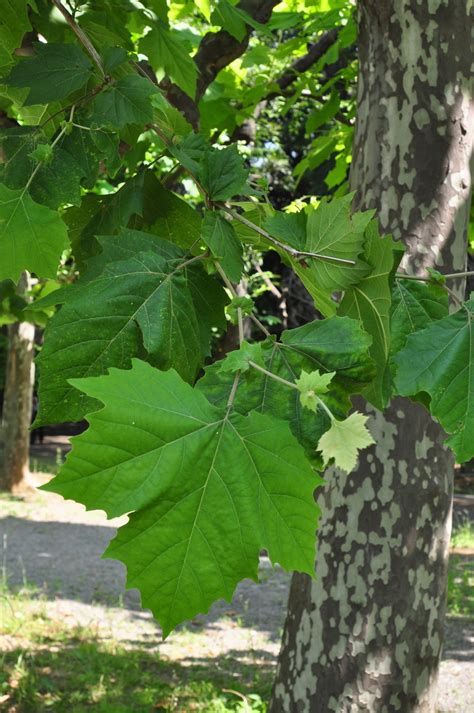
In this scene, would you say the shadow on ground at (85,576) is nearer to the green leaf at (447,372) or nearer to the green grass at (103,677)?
the green grass at (103,677)

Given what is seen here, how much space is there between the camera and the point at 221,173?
1235 millimetres

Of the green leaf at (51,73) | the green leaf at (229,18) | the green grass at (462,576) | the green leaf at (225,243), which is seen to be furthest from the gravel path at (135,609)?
the green leaf at (51,73)

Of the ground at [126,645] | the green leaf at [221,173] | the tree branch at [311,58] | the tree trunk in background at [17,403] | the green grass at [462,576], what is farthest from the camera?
the tree trunk in background at [17,403]

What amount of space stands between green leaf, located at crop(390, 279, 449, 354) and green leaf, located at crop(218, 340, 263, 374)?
0.98 ft

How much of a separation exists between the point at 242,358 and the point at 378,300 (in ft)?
1.00

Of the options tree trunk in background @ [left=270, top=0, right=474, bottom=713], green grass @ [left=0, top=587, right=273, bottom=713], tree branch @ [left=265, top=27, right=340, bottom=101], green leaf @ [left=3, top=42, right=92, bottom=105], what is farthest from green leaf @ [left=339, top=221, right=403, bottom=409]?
tree branch @ [left=265, top=27, right=340, bottom=101]

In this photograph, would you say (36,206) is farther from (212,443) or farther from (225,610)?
(225,610)

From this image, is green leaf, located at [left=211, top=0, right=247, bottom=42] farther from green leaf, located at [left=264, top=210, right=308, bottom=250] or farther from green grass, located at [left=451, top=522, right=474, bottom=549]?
green grass, located at [left=451, top=522, right=474, bottom=549]

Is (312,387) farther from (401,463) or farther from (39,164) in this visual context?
(401,463)

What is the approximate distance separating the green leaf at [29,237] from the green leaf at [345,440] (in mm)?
649

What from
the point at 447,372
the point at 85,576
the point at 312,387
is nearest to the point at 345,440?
the point at 312,387

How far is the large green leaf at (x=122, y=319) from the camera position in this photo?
3.68 feet

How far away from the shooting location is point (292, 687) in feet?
11.6

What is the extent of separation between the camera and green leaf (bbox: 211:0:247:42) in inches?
118
